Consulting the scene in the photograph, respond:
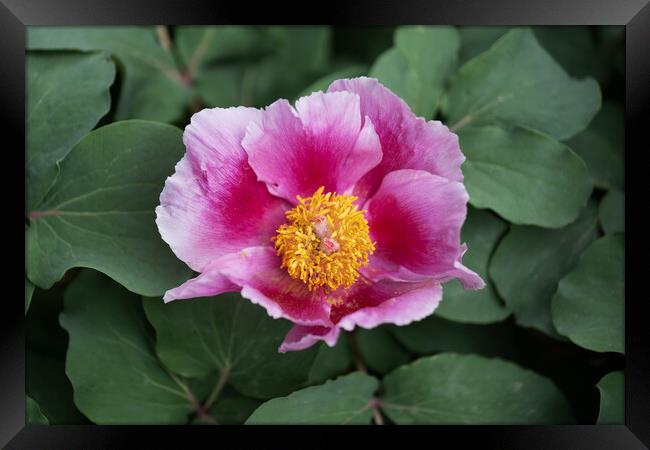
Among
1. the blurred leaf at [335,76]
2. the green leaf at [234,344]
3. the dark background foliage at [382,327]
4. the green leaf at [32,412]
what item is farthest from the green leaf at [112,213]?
the blurred leaf at [335,76]

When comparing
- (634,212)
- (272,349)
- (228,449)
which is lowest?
(228,449)

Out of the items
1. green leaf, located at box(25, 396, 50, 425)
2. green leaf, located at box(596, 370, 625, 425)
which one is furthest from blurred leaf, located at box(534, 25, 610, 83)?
green leaf, located at box(25, 396, 50, 425)

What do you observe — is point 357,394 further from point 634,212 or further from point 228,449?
point 634,212

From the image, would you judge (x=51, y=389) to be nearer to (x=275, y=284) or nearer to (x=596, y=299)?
(x=275, y=284)

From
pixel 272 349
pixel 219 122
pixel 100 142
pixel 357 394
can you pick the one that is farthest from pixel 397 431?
pixel 100 142

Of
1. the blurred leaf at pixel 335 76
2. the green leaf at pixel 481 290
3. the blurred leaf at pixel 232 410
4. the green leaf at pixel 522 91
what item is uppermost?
the green leaf at pixel 522 91

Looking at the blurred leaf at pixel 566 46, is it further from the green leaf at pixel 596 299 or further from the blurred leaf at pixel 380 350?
the blurred leaf at pixel 380 350
